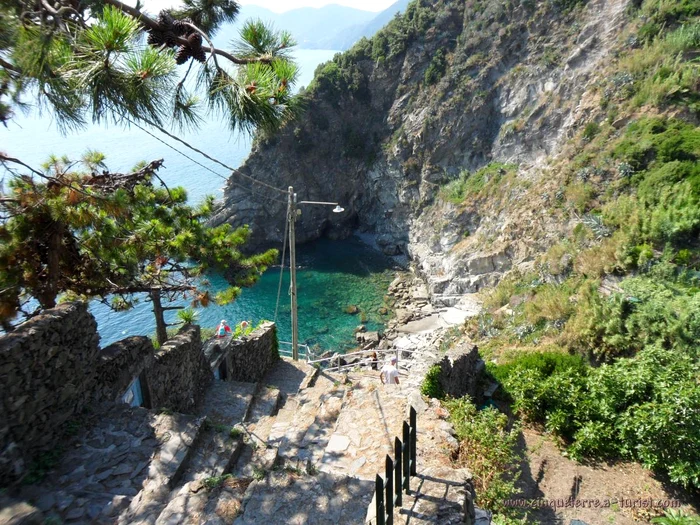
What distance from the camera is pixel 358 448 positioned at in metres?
5.91

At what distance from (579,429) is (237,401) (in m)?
7.14

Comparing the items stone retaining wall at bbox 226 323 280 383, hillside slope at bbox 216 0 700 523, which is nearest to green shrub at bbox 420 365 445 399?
hillside slope at bbox 216 0 700 523

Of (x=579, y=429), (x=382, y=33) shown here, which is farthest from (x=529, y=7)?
(x=579, y=429)

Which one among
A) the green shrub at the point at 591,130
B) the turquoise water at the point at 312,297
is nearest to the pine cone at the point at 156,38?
the turquoise water at the point at 312,297

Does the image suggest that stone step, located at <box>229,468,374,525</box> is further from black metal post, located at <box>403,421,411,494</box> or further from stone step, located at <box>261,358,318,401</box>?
stone step, located at <box>261,358,318,401</box>

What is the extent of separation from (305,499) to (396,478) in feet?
3.76

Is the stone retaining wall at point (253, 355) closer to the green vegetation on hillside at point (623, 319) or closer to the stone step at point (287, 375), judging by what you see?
the stone step at point (287, 375)

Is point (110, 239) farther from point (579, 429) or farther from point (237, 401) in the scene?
point (579, 429)

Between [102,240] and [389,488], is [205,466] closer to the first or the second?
[389,488]

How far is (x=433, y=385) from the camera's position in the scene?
7855 mm

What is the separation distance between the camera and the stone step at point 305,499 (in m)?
4.14

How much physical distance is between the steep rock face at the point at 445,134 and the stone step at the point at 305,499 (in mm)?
19055

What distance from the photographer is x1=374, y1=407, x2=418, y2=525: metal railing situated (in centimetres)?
344

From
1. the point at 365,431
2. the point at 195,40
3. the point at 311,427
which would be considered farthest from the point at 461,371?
the point at 195,40
